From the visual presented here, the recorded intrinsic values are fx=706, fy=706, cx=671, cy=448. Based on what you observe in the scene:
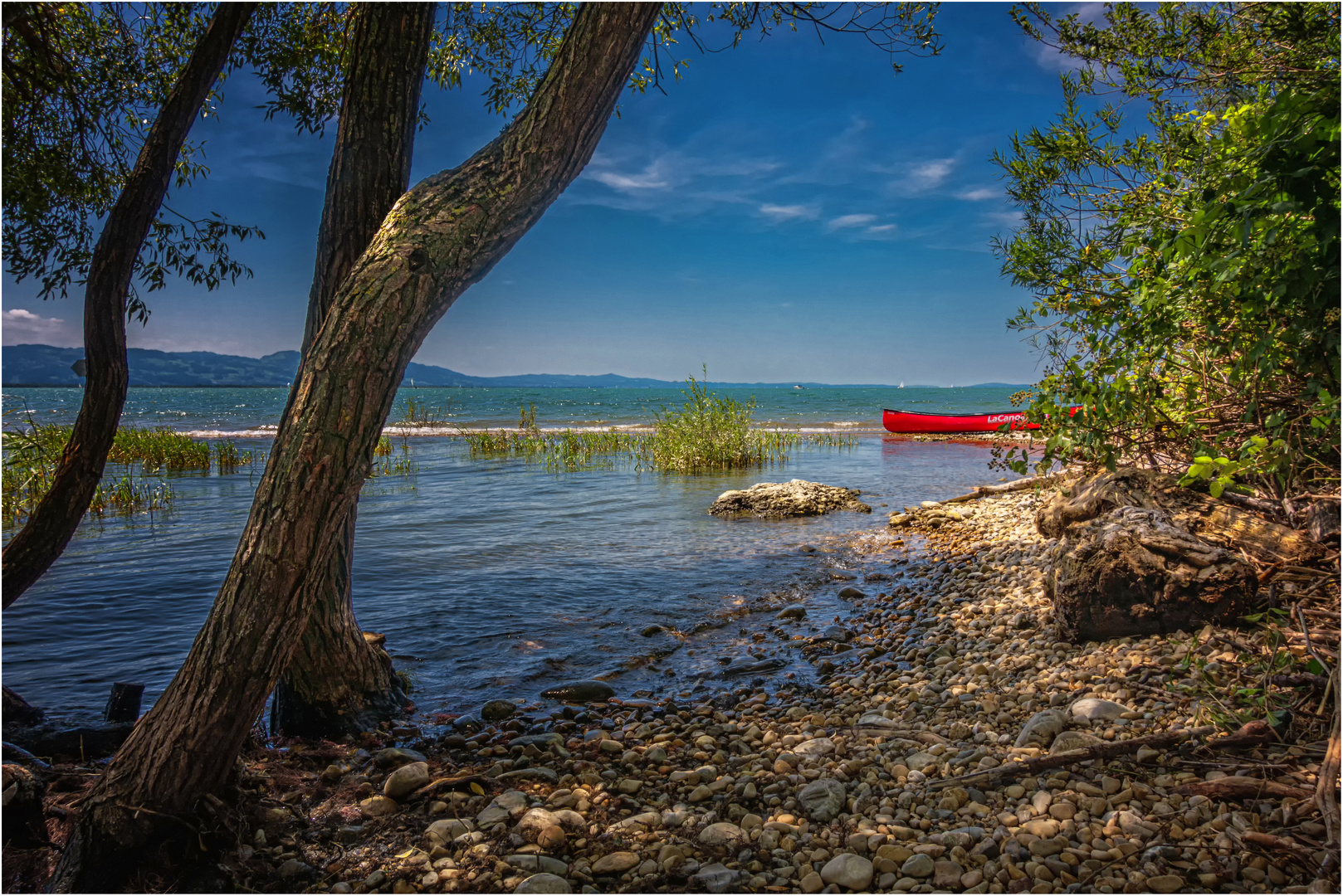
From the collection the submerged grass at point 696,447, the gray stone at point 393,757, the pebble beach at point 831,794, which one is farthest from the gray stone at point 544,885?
the submerged grass at point 696,447

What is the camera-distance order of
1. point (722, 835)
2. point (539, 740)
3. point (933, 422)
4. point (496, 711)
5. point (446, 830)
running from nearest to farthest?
point (722, 835), point (446, 830), point (539, 740), point (496, 711), point (933, 422)

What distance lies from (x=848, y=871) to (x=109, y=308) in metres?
4.82

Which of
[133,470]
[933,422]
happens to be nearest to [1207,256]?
[133,470]

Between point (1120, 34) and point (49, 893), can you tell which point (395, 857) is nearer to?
point (49, 893)

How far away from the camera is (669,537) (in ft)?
37.1

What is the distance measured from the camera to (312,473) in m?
3.22

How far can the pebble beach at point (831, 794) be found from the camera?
2830 mm

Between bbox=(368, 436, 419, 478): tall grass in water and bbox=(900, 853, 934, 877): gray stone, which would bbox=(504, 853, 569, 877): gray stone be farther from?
bbox=(368, 436, 419, 478): tall grass in water

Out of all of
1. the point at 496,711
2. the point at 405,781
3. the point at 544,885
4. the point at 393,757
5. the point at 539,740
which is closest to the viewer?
the point at 544,885

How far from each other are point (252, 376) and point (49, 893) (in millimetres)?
119604

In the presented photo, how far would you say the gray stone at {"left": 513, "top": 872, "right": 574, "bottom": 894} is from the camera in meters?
3.00

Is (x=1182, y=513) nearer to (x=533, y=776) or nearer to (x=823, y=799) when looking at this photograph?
(x=823, y=799)

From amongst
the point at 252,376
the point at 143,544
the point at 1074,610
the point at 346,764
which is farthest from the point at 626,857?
the point at 252,376

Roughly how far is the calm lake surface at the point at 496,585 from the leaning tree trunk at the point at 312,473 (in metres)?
2.30
